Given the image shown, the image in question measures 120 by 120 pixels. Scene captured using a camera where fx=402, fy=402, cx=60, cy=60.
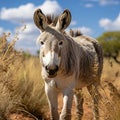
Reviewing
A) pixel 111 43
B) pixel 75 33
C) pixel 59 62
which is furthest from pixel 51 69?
pixel 111 43

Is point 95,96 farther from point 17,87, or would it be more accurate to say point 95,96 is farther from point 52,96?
point 17,87

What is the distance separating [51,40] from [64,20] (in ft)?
2.08

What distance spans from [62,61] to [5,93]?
1.30m

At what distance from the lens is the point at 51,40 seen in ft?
20.3

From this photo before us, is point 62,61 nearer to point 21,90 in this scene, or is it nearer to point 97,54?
→ point 97,54

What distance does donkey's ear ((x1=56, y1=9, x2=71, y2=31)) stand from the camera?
21.7 ft

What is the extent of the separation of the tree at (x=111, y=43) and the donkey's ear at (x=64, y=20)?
29453mm

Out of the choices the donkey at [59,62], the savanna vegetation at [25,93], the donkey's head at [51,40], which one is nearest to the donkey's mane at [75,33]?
the savanna vegetation at [25,93]

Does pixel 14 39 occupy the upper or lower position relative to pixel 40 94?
upper

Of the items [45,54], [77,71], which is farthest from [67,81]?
[45,54]

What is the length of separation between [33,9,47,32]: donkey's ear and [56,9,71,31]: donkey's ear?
0.79ft

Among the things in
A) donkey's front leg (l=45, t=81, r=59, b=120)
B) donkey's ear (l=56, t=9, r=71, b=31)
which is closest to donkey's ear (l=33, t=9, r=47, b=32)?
donkey's ear (l=56, t=9, r=71, b=31)

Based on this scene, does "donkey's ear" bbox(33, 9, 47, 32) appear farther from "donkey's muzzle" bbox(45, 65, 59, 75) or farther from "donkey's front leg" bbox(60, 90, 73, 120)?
"donkey's front leg" bbox(60, 90, 73, 120)

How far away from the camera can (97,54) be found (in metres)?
8.81
